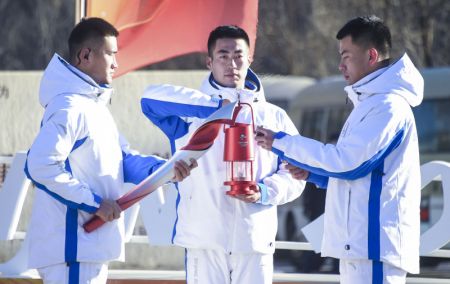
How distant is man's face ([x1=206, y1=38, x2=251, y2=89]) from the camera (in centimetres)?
788

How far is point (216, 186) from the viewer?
7.75m

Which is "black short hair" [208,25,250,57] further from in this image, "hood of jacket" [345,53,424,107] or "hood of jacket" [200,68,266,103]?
"hood of jacket" [345,53,424,107]

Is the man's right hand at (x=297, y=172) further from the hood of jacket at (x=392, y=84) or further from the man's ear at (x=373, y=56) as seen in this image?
the man's ear at (x=373, y=56)

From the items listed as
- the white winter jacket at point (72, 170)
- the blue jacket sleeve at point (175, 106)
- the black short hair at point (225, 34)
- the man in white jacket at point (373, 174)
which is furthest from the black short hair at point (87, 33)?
the man in white jacket at point (373, 174)

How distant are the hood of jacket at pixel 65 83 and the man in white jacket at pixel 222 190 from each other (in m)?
0.47

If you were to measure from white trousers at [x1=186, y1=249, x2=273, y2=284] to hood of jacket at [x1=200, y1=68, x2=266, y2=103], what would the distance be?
88 centimetres

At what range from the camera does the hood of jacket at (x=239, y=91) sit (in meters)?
7.77

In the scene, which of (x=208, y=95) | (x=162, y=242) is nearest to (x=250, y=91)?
(x=208, y=95)

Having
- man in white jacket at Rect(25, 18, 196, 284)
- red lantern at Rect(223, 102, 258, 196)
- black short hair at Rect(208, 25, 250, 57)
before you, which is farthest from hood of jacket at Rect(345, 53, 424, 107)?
man in white jacket at Rect(25, 18, 196, 284)

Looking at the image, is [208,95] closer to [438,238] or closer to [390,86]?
[390,86]

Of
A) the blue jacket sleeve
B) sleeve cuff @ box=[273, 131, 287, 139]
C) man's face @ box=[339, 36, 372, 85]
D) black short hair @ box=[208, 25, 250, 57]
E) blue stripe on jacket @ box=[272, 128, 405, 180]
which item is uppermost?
black short hair @ box=[208, 25, 250, 57]

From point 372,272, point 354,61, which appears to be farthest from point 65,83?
point 372,272

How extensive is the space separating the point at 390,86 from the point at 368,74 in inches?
6.8

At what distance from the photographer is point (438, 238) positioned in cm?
976
